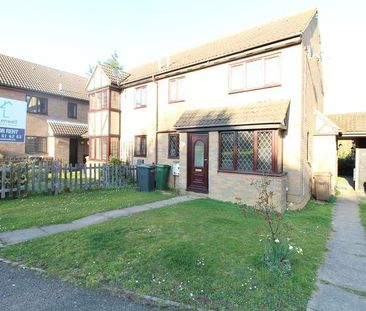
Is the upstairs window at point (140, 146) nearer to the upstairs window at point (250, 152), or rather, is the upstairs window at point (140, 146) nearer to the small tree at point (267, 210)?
the upstairs window at point (250, 152)

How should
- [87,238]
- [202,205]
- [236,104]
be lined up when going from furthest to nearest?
1. [236,104]
2. [202,205]
3. [87,238]

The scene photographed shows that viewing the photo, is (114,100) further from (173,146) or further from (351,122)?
(351,122)

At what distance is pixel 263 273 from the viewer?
4160mm

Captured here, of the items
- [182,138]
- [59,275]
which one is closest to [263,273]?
[59,275]

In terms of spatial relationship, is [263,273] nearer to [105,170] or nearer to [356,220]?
[356,220]

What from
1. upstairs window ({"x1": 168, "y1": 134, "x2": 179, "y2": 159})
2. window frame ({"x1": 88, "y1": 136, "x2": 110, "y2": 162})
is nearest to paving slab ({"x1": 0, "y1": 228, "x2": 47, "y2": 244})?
upstairs window ({"x1": 168, "y1": 134, "x2": 179, "y2": 159})

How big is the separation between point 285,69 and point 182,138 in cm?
516

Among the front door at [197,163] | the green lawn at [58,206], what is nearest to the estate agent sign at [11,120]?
the green lawn at [58,206]

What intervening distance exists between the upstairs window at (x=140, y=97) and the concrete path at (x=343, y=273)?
11.6 metres

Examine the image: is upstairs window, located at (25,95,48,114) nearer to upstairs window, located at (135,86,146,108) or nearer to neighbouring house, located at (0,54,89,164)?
neighbouring house, located at (0,54,89,164)

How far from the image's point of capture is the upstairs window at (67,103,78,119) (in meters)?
24.6

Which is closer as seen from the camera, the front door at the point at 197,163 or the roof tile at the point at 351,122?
the front door at the point at 197,163

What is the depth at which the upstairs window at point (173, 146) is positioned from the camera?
535 inches

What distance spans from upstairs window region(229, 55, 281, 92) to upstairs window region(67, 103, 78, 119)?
1816 cm
